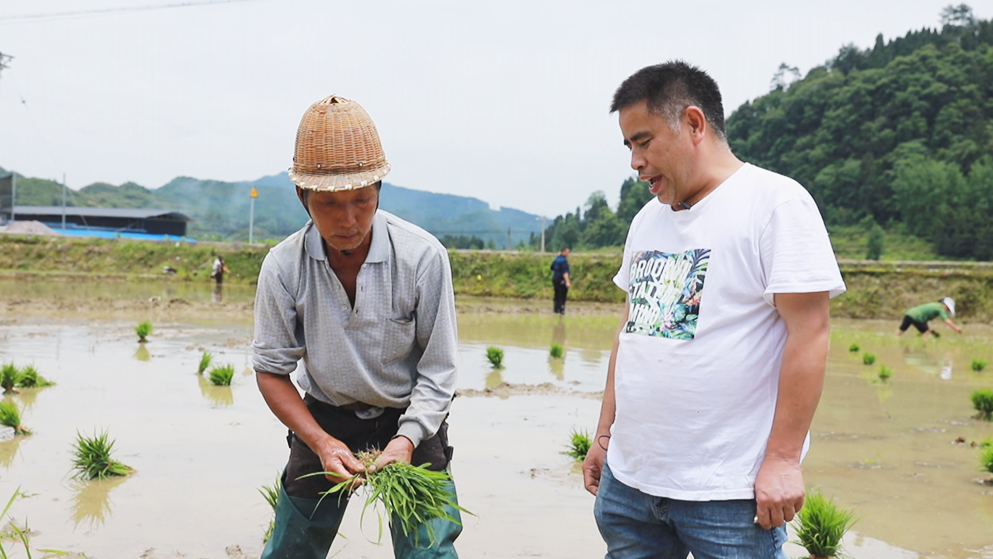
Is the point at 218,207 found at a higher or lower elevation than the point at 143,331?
higher

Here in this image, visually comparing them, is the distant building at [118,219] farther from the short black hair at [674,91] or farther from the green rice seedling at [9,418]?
the short black hair at [674,91]

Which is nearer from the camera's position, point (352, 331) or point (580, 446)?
point (352, 331)

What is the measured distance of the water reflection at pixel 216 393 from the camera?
745 centimetres

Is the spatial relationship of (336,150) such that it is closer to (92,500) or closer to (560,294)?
(92,500)

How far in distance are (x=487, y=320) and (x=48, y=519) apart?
14.0 m

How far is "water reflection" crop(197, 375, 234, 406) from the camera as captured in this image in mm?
7445

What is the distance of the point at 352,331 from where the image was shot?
2.57 m

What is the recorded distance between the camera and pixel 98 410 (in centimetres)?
692

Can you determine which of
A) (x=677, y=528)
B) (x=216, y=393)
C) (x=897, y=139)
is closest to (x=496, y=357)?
(x=216, y=393)

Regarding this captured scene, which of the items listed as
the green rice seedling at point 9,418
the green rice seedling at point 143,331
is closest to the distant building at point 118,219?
the green rice seedling at point 143,331

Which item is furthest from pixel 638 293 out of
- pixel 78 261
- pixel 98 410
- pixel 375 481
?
pixel 78 261

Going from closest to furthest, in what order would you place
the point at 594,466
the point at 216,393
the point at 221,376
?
the point at 594,466 < the point at 216,393 < the point at 221,376

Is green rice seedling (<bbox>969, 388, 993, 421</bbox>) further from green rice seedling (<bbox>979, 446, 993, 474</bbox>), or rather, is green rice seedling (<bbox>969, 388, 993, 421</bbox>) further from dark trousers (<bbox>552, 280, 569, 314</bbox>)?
dark trousers (<bbox>552, 280, 569, 314</bbox>)

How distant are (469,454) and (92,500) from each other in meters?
2.28
